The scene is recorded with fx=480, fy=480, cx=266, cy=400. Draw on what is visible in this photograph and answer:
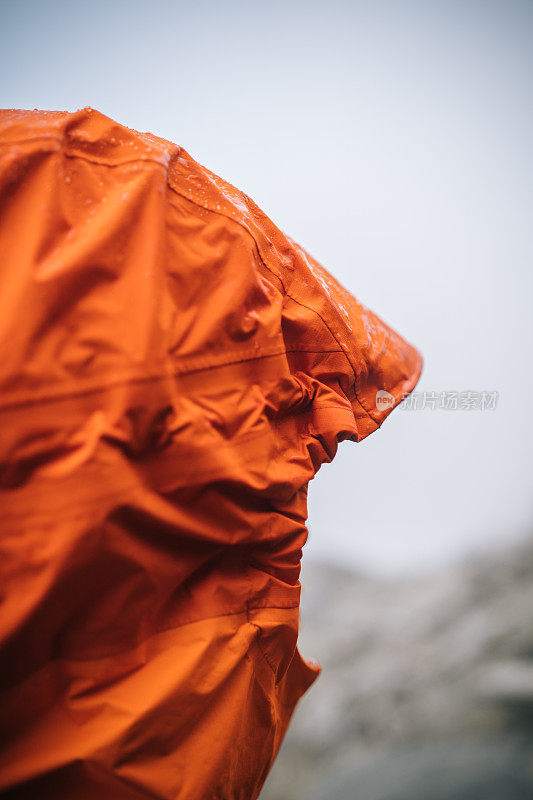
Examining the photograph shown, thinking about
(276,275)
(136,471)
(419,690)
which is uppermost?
(276,275)

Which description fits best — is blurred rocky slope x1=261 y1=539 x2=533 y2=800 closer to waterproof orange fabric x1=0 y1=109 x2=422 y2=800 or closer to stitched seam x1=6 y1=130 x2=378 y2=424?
waterproof orange fabric x1=0 y1=109 x2=422 y2=800

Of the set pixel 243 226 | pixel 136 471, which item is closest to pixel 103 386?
pixel 136 471

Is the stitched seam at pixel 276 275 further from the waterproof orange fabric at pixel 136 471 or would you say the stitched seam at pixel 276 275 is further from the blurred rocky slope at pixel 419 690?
the blurred rocky slope at pixel 419 690

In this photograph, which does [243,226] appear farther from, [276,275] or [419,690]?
[419,690]

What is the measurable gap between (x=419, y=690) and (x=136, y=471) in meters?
1.07

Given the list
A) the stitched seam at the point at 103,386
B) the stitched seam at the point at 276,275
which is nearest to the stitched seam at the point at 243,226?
the stitched seam at the point at 276,275

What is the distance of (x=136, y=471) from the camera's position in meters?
0.38

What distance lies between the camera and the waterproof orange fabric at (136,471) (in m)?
0.35

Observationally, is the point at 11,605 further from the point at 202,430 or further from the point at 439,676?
the point at 439,676

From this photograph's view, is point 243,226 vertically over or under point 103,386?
over

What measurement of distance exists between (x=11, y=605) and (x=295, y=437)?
306 mm

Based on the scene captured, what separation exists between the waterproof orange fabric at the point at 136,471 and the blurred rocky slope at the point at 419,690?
61 centimetres

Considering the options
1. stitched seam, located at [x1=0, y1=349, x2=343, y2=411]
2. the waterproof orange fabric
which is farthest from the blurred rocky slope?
stitched seam, located at [x1=0, y1=349, x2=343, y2=411]

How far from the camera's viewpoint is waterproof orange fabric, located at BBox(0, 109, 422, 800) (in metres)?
0.35
